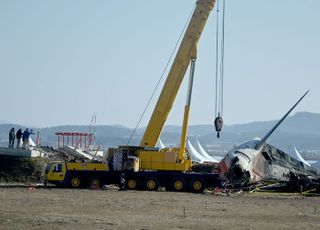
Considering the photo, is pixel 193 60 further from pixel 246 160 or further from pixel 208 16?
pixel 246 160

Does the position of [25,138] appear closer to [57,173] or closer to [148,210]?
[57,173]

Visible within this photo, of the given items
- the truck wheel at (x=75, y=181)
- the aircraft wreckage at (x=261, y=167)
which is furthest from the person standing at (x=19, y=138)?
the aircraft wreckage at (x=261, y=167)

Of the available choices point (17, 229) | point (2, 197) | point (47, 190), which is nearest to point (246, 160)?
point (47, 190)

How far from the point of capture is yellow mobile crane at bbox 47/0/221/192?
41.0 meters

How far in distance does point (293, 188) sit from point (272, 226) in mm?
19368

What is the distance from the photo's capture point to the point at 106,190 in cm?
4028

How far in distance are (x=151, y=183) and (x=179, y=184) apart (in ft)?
5.20

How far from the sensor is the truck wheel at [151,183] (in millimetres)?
40781

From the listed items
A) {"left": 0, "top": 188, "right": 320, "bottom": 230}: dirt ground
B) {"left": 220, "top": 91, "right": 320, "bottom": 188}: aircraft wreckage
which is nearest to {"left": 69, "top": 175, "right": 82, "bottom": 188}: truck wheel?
{"left": 0, "top": 188, "right": 320, "bottom": 230}: dirt ground

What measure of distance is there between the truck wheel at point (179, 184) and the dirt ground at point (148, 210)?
4.93ft

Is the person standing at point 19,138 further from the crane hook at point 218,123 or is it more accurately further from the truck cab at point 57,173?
the crane hook at point 218,123

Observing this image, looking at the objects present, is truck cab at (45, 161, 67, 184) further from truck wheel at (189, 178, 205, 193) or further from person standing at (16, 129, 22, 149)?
person standing at (16, 129, 22, 149)

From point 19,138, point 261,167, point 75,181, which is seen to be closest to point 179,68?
point 75,181

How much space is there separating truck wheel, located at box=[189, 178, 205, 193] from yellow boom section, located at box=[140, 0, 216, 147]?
3520mm
